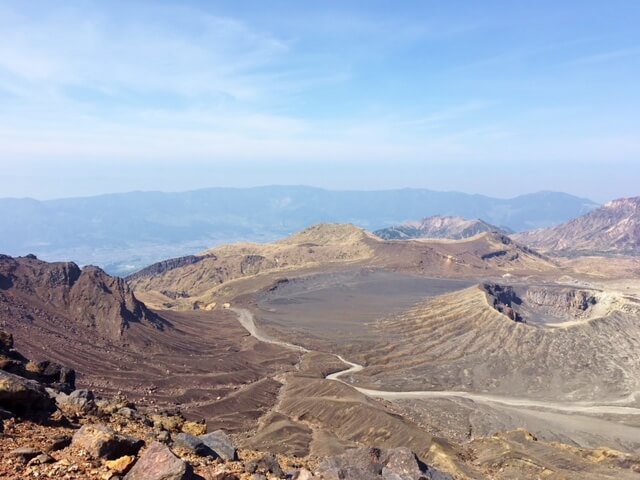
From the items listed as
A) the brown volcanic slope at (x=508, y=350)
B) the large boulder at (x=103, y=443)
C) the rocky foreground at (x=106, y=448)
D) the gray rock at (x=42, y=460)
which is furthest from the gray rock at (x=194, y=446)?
the brown volcanic slope at (x=508, y=350)

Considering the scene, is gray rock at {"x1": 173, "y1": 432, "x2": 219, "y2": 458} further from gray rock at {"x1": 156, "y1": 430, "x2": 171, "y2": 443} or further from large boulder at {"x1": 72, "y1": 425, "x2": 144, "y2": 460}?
large boulder at {"x1": 72, "y1": 425, "x2": 144, "y2": 460}

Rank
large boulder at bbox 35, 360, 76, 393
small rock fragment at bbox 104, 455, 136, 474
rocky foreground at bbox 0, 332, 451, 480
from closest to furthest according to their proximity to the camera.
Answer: rocky foreground at bbox 0, 332, 451, 480 < small rock fragment at bbox 104, 455, 136, 474 < large boulder at bbox 35, 360, 76, 393

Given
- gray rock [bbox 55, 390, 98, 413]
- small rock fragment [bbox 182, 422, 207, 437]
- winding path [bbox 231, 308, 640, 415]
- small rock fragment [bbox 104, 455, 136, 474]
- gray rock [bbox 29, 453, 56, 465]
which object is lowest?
winding path [bbox 231, 308, 640, 415]

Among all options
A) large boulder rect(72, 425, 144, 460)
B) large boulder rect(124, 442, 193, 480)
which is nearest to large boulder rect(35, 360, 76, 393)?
large boulder rect(72, 425, 144, 460)

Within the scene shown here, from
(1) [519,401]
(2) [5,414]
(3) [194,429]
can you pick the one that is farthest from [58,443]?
(1) [519,401]

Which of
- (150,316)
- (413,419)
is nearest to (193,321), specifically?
(150,316)

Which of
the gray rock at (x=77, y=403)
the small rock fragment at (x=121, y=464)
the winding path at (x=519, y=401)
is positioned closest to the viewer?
the small rock fragment at (x=121, y=464)

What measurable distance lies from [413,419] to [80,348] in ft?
142

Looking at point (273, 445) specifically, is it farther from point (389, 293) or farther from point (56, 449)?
point (389, 293)

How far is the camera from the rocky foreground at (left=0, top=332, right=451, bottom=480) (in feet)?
45.3

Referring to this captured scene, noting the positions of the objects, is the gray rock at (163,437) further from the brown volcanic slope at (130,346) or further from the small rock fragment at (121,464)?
the brown volcanic slope at (130,346)

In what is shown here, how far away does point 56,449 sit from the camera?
15047mm

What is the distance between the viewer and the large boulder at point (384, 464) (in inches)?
Answer: 868

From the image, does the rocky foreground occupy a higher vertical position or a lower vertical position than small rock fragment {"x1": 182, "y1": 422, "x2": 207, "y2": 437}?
higher
